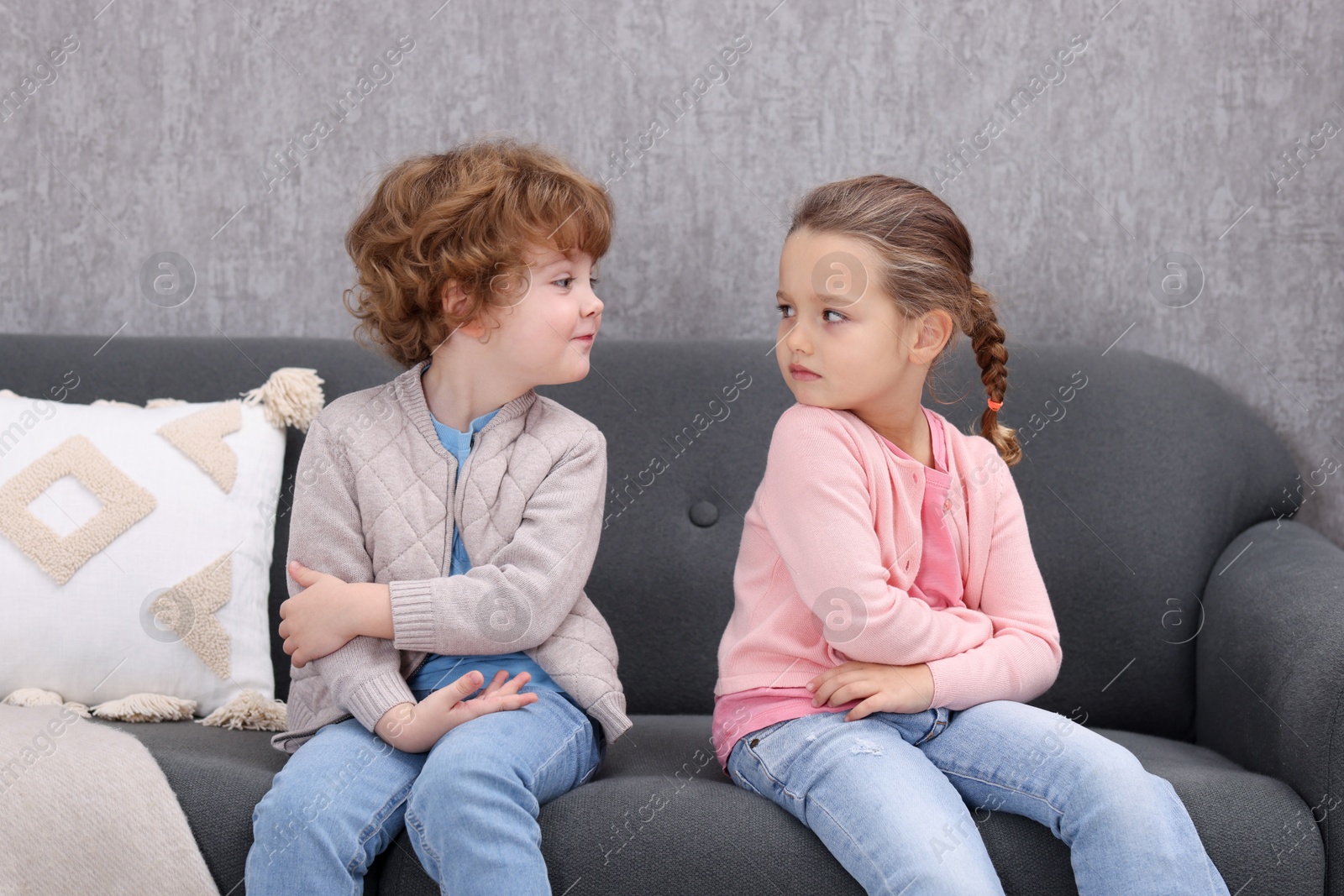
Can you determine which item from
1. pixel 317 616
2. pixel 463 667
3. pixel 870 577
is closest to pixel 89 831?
pixel 317 616

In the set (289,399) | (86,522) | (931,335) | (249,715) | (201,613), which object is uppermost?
(931,335)

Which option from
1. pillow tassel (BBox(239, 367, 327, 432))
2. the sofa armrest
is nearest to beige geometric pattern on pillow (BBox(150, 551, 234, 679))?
pillow tassel (BBox(239, 367, 327, 432))

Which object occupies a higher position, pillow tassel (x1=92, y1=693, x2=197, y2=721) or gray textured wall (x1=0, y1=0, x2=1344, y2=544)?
gray textured wall (x1=0, y1=0, x2=1344, y2=544)

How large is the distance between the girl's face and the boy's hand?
1.60ft

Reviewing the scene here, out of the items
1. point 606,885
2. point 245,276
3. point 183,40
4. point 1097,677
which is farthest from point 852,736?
point 183,40

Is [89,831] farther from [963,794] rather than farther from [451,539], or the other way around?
[963,794]

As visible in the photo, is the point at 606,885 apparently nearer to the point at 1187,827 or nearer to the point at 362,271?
the point at 1187,827

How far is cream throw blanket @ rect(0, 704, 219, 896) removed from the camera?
109 centimetres

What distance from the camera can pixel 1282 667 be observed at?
128 cm

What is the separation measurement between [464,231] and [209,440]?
540 millimetres

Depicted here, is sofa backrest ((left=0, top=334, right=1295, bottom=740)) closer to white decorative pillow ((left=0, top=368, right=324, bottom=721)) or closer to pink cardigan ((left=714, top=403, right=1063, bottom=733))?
white decorative pillow ((left=0, top=368, right=324, bottom=721))

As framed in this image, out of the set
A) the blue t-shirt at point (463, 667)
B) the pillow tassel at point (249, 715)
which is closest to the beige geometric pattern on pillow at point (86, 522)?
the pillow tassel at point (249, 715)

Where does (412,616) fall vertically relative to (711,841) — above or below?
above

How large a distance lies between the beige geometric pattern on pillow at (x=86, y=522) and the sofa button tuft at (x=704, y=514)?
2.47 ft
